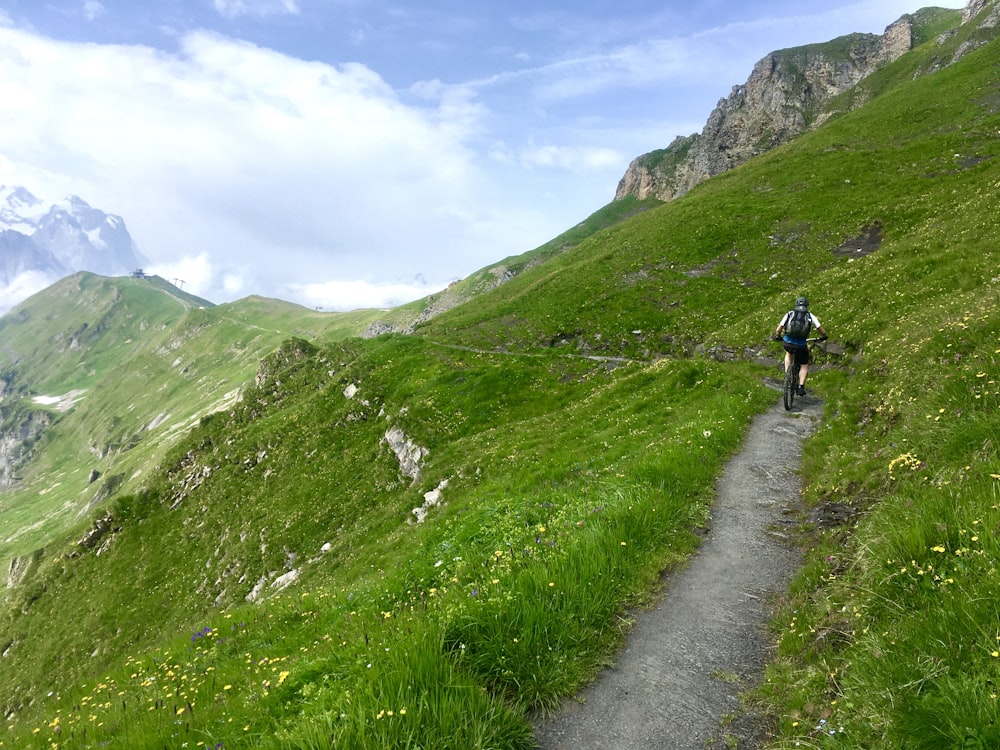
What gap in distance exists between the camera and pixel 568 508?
10.9 metres

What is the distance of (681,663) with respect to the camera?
631cm

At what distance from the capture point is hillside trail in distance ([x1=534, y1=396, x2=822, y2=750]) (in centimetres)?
522

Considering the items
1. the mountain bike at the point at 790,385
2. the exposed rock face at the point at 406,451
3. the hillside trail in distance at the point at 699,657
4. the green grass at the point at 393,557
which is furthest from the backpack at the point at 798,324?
the exposed rock face at the point at 406,451

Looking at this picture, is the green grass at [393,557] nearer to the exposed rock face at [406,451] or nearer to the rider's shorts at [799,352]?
the exposed rock face at [406,451]

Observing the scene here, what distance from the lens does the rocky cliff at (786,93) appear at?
124688 mm

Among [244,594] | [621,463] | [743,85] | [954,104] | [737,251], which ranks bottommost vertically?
[244,594]

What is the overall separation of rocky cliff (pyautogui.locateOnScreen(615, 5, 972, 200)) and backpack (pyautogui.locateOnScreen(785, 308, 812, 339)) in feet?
428

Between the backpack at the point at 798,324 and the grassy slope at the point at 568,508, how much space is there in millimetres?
2572

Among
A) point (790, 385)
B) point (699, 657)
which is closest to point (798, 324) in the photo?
point (790, 385)

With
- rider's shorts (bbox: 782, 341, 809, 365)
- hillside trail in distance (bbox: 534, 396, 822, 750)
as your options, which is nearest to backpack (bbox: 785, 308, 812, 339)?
rider's shorts (bbox: 782, 341, 809, 365)

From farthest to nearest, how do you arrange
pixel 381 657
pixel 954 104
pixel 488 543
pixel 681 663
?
pixel 954 104
pixel 488 543
pixel 681 663
pixel 381 657

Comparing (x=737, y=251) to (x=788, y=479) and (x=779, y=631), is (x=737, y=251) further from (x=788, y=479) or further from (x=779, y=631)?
(x=779, y=631)

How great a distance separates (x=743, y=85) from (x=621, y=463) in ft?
560

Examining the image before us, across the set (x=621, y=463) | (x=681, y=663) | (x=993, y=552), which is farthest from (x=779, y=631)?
(x=621, y=463)
